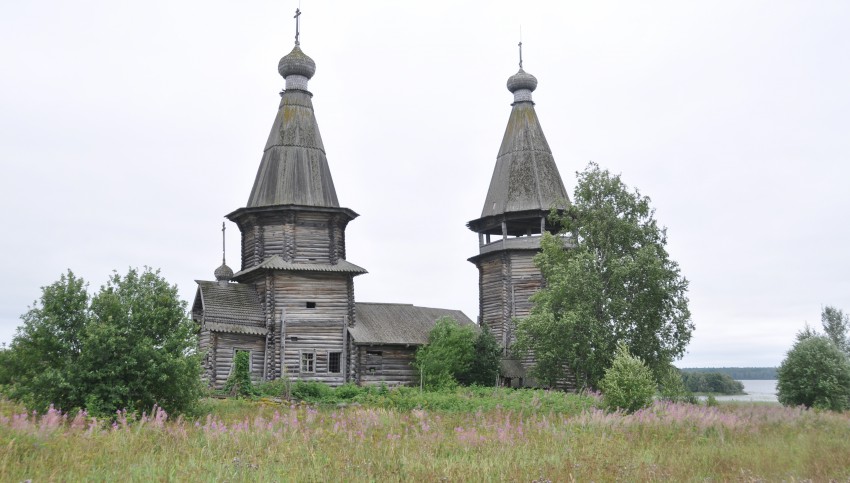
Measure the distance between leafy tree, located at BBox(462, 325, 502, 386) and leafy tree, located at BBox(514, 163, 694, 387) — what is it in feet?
10.3

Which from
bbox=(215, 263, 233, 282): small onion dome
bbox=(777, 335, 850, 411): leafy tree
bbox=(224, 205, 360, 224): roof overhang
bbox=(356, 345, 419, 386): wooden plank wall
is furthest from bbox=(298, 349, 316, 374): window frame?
bbox=(777, 335, 850, 411): leafy tree

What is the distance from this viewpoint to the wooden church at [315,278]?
31.4 metres

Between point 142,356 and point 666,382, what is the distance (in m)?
21.4

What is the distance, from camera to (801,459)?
11.5 metres

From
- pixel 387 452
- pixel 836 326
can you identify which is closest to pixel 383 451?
pixel 387 452

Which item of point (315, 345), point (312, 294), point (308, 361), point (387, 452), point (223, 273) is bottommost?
point (387, 452)

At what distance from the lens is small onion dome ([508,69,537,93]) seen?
41.0 m

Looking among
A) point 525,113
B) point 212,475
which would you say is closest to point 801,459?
point 212,475

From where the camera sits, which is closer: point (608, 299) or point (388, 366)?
point (608, 299)

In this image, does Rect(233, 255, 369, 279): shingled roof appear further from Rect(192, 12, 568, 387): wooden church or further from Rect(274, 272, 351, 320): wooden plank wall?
Rect(274, 272, 351, 320): wooden plank wall

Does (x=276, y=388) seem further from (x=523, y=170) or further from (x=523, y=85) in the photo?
(x=523, y=85)

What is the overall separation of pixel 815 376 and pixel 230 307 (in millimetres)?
27308

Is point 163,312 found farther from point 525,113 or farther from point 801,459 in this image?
point 525,113

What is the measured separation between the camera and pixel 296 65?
36.2 metres
